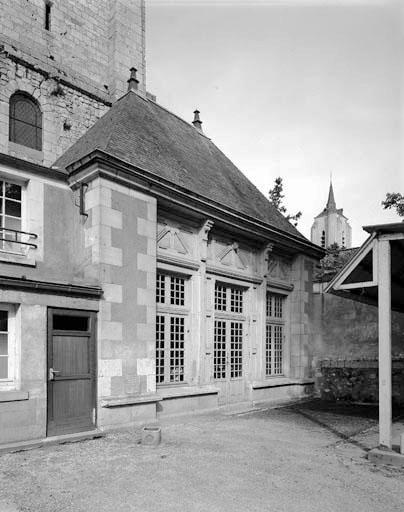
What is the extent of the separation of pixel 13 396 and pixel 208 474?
3037mm

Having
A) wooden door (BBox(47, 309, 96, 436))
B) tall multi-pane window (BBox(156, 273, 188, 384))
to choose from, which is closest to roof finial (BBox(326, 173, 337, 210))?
tall multi-pane window (BBox(156, 273, 188, 384))

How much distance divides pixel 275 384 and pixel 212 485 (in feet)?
24.4

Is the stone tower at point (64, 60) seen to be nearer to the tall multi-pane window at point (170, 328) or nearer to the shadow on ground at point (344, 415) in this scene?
the tall multi-pane window at point (170, 328)

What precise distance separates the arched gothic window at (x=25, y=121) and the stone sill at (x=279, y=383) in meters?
8.53

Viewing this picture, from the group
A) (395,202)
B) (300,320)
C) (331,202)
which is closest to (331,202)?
(331,202)

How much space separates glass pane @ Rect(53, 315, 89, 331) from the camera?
7.29 meters

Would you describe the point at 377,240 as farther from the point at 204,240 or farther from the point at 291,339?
the point at 291,339

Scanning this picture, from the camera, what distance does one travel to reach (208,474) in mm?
5324

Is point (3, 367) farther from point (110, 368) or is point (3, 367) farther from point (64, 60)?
point (64, 60)

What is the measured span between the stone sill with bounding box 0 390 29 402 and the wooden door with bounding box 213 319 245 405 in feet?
16.2

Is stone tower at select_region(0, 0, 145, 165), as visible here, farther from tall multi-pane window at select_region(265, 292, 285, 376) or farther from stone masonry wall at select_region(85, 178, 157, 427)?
tall multi-pane window at select_region(265, 292, 285, 376)

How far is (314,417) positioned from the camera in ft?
31.5

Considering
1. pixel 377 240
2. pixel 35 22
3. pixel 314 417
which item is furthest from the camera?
pixel 35 22

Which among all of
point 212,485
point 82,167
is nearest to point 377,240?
point 212,485
